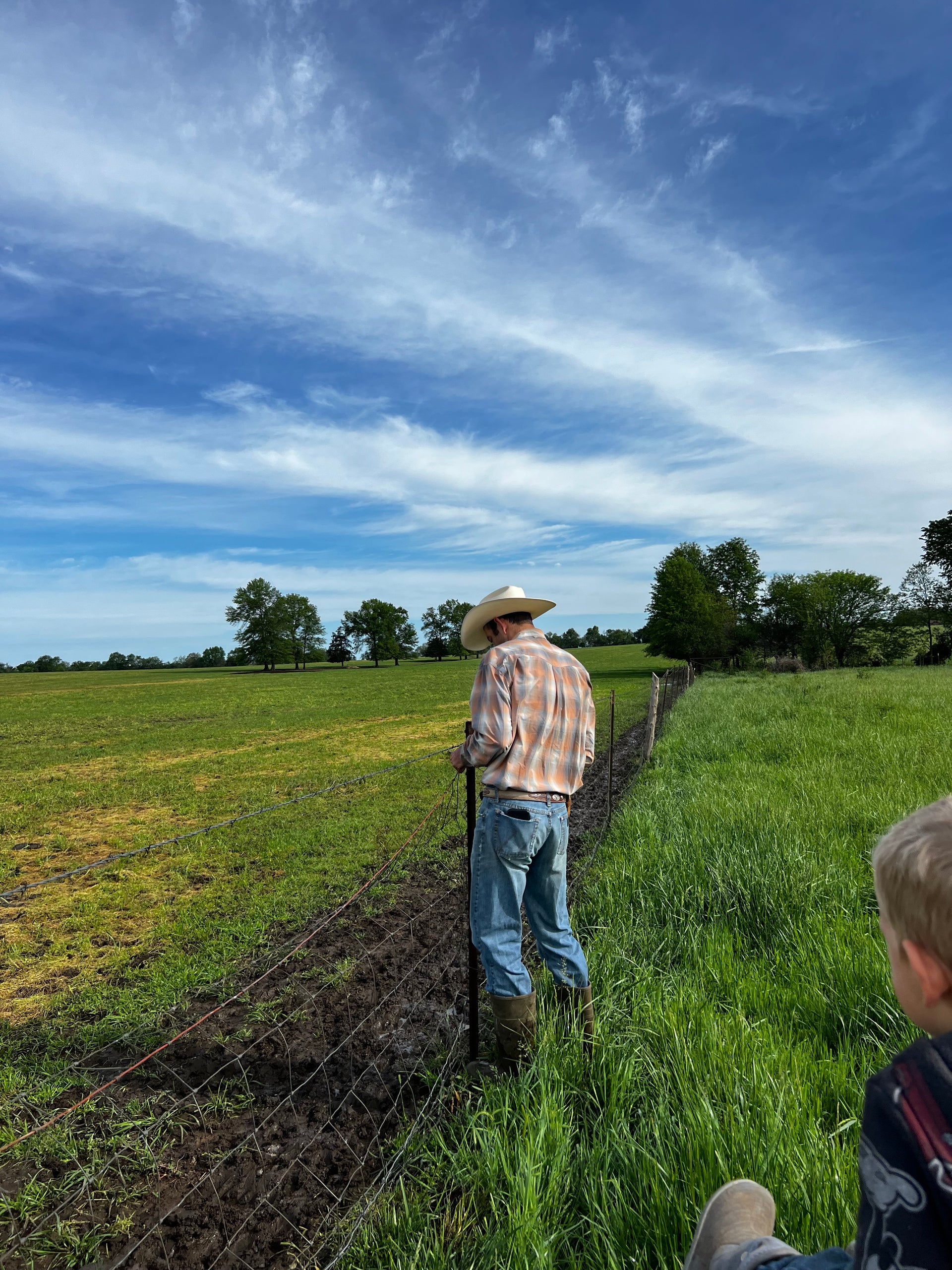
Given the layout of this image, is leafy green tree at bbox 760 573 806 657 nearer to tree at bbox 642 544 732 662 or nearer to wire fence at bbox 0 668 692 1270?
tree at bbox 642 544 732 662

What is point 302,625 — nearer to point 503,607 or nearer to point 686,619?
point 686,619

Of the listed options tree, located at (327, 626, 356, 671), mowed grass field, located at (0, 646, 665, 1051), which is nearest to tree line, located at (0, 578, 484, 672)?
tree, located at (327, 626, 356, 671)

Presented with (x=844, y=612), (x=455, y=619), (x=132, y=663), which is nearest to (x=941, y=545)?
(x=844, y=612)

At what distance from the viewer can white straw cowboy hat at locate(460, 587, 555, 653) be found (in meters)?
3.40

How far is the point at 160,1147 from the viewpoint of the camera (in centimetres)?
333

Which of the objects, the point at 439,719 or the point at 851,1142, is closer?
the point at 851,1142

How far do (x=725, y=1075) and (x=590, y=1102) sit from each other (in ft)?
1.85

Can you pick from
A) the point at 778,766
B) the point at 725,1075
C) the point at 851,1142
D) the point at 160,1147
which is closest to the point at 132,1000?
the point at 160,1147

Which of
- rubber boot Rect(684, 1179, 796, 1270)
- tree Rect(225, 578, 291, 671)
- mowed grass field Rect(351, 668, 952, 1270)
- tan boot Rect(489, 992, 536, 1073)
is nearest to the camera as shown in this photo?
rubber boot Rect(684, 1179, 796, 1270)

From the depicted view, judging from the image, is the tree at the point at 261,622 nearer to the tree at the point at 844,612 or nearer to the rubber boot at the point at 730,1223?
the tree at the point at 844,612

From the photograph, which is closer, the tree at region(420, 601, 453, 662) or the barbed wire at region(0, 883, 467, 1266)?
the barbed wire at region(0, 883, 467, 1266)

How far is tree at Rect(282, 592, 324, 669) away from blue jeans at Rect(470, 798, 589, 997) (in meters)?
99.2

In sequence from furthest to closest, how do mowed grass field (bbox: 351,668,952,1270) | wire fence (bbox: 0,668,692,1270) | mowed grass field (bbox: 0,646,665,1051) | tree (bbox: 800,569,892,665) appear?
tree (bbox: 800,569,892,665) < mowed grass field (bbox: 0,646,665,1051) < wire fence (bbox: 0,668,692,1270) < mowed grass field (bbox: 351,668,952,1270)

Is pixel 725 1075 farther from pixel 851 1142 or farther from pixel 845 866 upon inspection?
pixel 845 866
